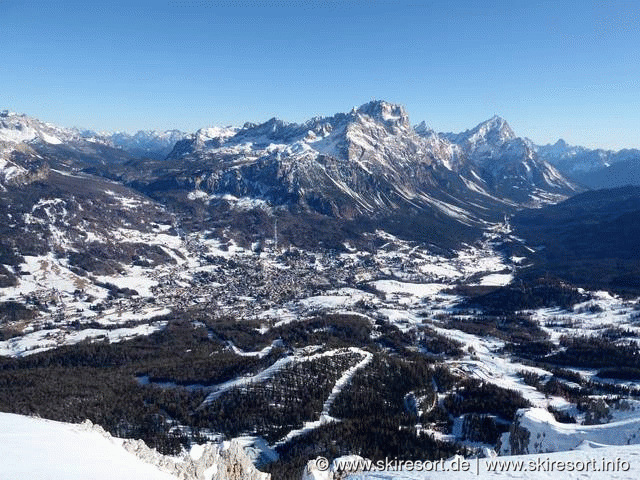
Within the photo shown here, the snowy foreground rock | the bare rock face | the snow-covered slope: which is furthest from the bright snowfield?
the snow-covered slope

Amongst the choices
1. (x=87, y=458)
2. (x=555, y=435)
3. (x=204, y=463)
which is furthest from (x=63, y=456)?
(x=555, y=435)

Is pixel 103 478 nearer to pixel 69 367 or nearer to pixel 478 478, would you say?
pixel 478 478

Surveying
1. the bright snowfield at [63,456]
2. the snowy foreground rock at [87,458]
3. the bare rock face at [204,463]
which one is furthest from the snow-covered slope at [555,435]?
the bright snowfield at [63,456]

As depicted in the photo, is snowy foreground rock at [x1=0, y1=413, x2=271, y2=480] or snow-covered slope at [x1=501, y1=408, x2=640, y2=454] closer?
snowy foreground rock at [x1=0, y1=413, x2=271, y2=480]

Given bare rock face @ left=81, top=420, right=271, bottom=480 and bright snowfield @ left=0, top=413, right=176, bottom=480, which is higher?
bright snowfield @ left=0, top=413, right=176, bottom=480

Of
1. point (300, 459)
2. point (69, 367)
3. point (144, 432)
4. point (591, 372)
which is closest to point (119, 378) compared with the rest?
point (69, 367)

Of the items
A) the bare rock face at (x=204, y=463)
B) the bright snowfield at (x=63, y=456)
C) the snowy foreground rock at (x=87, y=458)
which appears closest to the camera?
the bright snowfield at (x=63, y=456)

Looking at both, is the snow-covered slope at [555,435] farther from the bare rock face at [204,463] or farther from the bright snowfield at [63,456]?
the bright snowfield at [63,456]

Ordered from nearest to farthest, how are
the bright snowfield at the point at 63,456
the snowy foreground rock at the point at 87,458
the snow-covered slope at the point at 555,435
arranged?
the bright snowfield at the point at 63,456
the snowy foreground rock at the point at 87,458
the snow-covered slope at the point at 555,435

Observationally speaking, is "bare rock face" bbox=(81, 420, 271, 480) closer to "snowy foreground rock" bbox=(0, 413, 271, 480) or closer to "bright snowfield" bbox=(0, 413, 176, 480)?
"snowy foreground rock" bbox=(0, 413, 271, 480)
